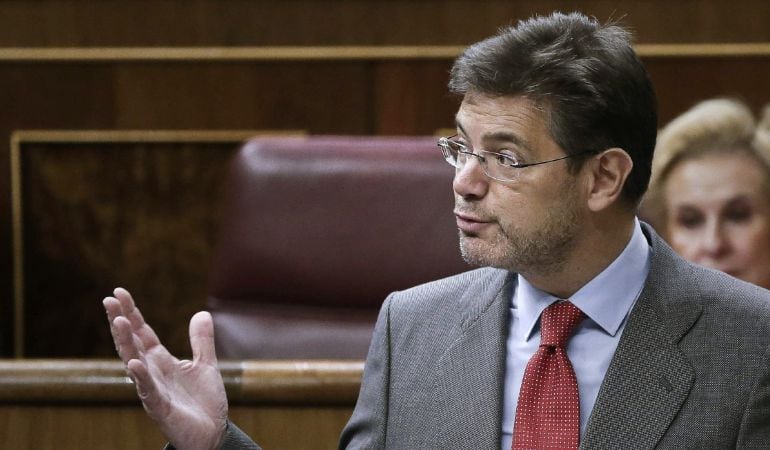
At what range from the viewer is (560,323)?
0.83 m

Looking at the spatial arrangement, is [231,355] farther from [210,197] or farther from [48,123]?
[48,123]

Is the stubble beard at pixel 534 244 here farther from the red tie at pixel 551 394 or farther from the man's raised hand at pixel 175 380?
the man's raised hand at pixel 175 380

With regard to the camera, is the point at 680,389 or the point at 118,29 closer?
the point at 680,389

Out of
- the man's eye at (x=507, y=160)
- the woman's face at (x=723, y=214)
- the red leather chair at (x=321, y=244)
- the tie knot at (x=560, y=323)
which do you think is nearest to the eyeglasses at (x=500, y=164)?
the man's eye at (x=507, y=160)

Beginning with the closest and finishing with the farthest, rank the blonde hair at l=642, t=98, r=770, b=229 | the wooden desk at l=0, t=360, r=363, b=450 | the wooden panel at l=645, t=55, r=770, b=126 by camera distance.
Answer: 1. the wooden desk at l=0, t=360, r=363, b=450
2. the blonde hair at l=642, t=98, r=770, b=229
3. the wooden panel at l=645, t=55, r=770, b=126

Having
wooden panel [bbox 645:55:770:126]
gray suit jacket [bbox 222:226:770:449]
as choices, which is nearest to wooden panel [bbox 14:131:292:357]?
wooden panel [bbox 645:55:770:126]

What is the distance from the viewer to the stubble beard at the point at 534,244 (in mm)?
809

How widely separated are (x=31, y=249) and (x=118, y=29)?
0.36 metres

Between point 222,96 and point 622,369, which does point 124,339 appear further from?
point 222,96

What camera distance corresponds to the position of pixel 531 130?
2.63 feet

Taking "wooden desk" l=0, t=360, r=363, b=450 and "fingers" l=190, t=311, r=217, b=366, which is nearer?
"fingers" l=190, t=311, r=217, b=366

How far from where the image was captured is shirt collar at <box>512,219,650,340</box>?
32.6 inches

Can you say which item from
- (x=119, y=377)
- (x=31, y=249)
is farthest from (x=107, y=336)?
(x=119, y=377)

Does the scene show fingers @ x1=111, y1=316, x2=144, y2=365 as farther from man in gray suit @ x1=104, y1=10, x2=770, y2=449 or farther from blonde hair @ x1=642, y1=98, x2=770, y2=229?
blonde hair @ x1=642, y1=98, x2=770, y2=229
